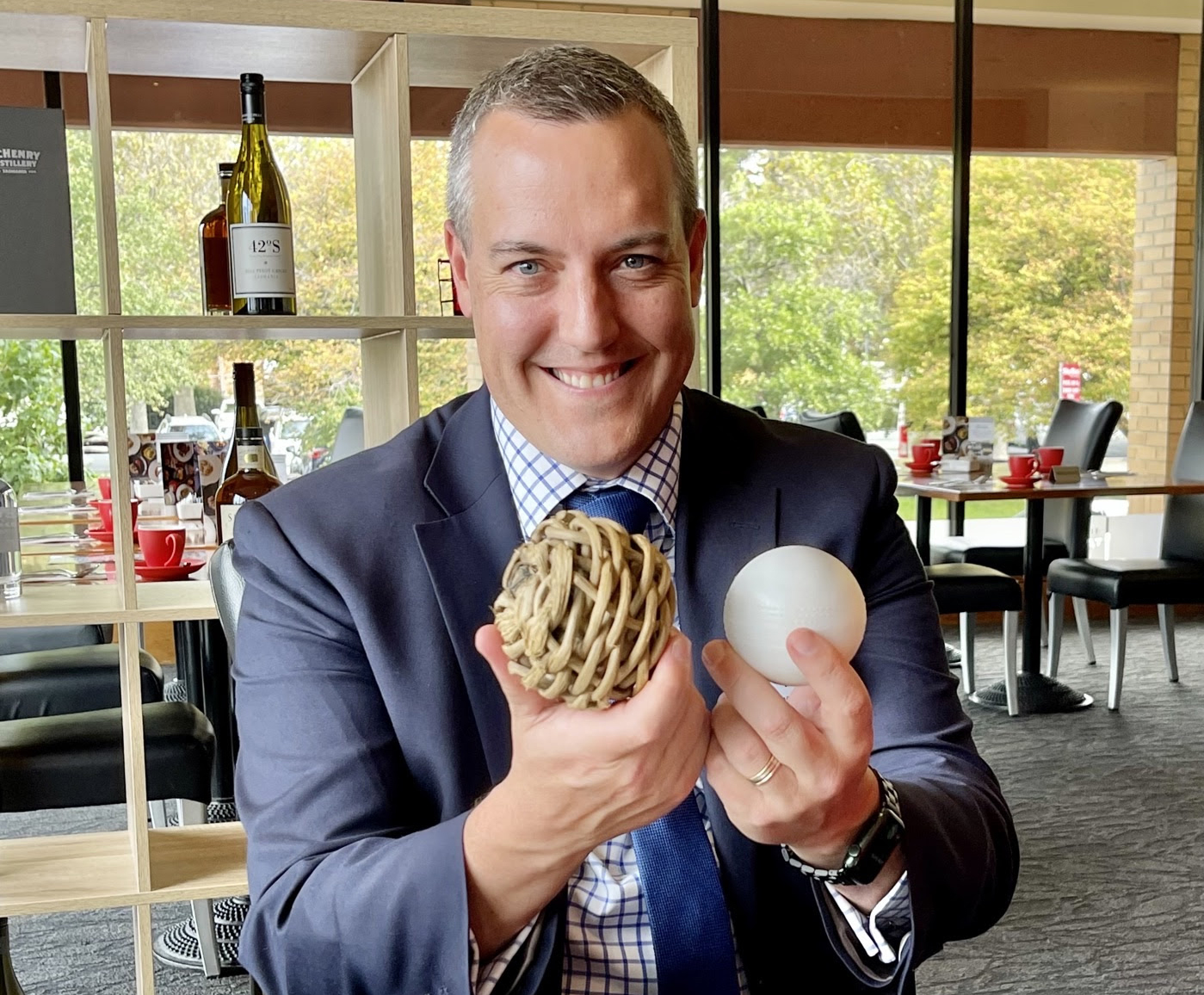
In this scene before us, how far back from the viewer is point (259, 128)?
2359 millimetres

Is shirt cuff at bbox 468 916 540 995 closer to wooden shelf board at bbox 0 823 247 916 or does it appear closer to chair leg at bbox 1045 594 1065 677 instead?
wooden shelf board at bbox 0 823 247 916

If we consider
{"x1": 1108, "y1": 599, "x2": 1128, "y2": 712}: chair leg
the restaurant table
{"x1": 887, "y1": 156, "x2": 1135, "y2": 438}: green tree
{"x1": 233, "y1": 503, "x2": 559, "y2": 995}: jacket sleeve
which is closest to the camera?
{"x1": 233, "y1": 503, "x2": 559, "y2": 995}: jacket sleeve

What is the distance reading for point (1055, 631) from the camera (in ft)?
18.4

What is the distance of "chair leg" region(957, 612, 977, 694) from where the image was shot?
206 inches

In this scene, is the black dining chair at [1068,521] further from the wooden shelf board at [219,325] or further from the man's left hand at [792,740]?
the man's left hand at [792,740]

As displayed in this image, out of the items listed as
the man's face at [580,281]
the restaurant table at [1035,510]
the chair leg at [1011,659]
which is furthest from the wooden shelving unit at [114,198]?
the chair leg at [1011,659]

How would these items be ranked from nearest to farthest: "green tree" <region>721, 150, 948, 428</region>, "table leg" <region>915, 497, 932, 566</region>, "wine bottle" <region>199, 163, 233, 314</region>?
1. "wine bottle" <region>199, 163, 233, 314</region>
2. "green tree" <region>721, 150, 948, 428</region>
3. "table leg" <region>915, 497, 932, 566</region>

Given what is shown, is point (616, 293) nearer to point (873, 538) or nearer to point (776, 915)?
point (873, 538)

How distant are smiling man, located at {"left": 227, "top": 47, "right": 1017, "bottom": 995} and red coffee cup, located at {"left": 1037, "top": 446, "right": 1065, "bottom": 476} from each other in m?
4.24

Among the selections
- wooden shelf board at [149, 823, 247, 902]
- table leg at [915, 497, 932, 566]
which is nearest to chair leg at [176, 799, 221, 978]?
wooden shelf board at [149, 823, 247, 902]

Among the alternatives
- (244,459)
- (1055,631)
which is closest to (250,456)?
(244,459)

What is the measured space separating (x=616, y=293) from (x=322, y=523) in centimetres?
37

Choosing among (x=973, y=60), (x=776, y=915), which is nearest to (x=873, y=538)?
(x=776, y=915)

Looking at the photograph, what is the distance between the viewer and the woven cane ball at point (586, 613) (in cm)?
74
